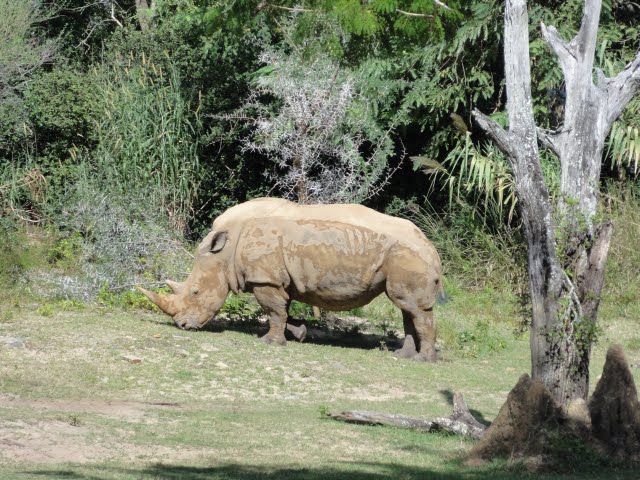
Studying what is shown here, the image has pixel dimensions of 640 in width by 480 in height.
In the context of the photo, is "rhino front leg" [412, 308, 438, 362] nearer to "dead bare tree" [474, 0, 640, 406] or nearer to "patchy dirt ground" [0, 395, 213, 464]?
"patchy dirt ground" [0, 395, 213, 464]

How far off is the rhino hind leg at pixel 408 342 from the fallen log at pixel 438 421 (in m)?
4.12

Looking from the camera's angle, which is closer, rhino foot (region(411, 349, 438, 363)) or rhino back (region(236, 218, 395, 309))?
rhino back (region(236, 218, 395, 309))

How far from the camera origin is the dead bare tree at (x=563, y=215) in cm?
986

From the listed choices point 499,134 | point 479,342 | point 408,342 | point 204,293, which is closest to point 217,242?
point 204,293

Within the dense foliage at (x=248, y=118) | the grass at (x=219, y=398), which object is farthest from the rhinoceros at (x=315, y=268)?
the dense foliage at (x=248, y=118)

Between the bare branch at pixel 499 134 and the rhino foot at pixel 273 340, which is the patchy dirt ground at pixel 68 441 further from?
the rhino foot at pixel 273 340

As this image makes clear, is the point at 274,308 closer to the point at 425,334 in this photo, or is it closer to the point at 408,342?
the point at 408,342

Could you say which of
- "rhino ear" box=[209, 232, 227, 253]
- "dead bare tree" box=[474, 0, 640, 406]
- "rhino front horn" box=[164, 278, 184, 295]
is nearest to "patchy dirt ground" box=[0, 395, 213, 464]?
"dead bare tree" box=[474, 0, 640, 406]

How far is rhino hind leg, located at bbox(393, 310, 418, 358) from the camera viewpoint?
15.4 m

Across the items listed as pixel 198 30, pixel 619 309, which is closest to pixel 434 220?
pixel 619 309

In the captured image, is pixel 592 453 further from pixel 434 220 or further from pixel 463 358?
pixel 434 220

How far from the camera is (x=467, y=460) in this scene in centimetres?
952

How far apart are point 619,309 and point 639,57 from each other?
9.33 m

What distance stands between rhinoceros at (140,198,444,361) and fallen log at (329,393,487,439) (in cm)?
404
